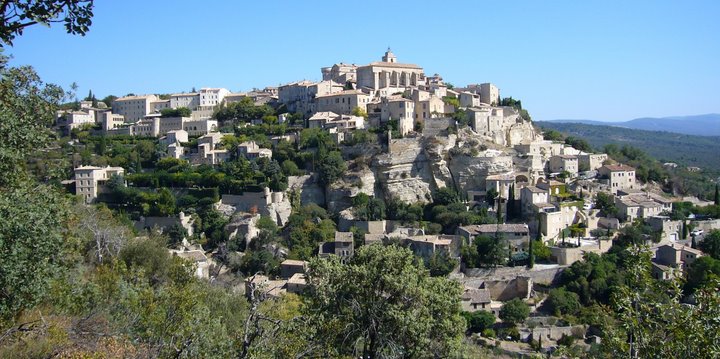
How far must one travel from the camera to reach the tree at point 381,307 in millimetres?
11438

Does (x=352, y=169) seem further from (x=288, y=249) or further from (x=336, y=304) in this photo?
(x=336, y=304)

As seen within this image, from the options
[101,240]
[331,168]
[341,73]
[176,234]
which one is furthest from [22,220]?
[341,73]

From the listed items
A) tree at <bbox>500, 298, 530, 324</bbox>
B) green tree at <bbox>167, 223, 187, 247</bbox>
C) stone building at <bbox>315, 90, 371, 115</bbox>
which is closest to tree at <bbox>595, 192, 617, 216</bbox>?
tree at <bbox>500, 298, 530, 324</bbox>

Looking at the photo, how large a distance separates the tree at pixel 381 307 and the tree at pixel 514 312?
19.1 m

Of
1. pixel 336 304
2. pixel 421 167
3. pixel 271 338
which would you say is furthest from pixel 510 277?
pixel 271 338

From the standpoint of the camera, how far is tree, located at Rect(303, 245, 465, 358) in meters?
11.4

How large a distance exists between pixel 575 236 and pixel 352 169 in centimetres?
1495

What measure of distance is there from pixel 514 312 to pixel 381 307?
2041cm

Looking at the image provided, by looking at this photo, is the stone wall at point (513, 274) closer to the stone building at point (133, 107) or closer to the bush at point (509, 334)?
the bush at point (509, 334)

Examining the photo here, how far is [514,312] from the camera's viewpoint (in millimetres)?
30500

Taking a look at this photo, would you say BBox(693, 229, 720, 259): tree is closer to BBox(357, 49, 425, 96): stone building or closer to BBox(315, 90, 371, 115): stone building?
BBox(315, 90, 371, 115): stone building

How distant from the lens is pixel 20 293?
30.5 ft

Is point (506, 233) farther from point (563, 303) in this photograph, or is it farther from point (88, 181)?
point (88, 181)

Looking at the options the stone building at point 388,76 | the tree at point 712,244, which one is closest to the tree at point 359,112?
the stone building at point 388,76
